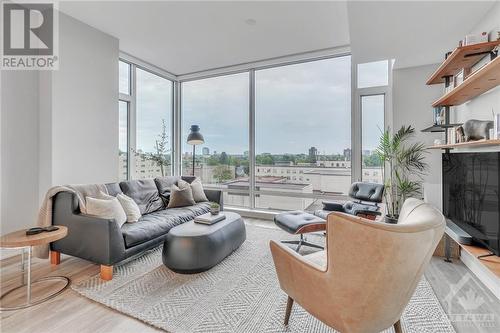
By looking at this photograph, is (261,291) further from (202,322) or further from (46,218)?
(46,218)

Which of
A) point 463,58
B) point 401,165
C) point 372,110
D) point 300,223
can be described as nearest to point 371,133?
point 372,110

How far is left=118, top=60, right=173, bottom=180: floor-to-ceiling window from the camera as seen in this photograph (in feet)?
14.8

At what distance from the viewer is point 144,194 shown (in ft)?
11.9

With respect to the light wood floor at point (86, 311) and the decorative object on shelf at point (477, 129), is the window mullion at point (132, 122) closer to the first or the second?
the light wood floor at point (86, 311)

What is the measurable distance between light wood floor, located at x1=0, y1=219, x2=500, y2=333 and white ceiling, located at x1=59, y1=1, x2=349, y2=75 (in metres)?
3.10

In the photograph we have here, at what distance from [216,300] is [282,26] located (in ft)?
11.4

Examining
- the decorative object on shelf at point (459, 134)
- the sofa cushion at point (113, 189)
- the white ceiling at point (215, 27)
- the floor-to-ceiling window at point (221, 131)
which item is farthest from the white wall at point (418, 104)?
the sofa cushion at point (113, 189)

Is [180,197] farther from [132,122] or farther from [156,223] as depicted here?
[132,122]

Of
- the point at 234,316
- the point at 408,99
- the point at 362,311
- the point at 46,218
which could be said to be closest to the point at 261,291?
the point at 234,316

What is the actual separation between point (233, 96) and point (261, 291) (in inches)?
157

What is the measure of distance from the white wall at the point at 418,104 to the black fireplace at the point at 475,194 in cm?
108

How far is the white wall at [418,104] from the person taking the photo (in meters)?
3.61

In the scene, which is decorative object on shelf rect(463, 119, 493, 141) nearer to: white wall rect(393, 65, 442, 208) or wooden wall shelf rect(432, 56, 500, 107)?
wooden wall shelf rect(432, 56, 500, 107)

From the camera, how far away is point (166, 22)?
11.2 feet
